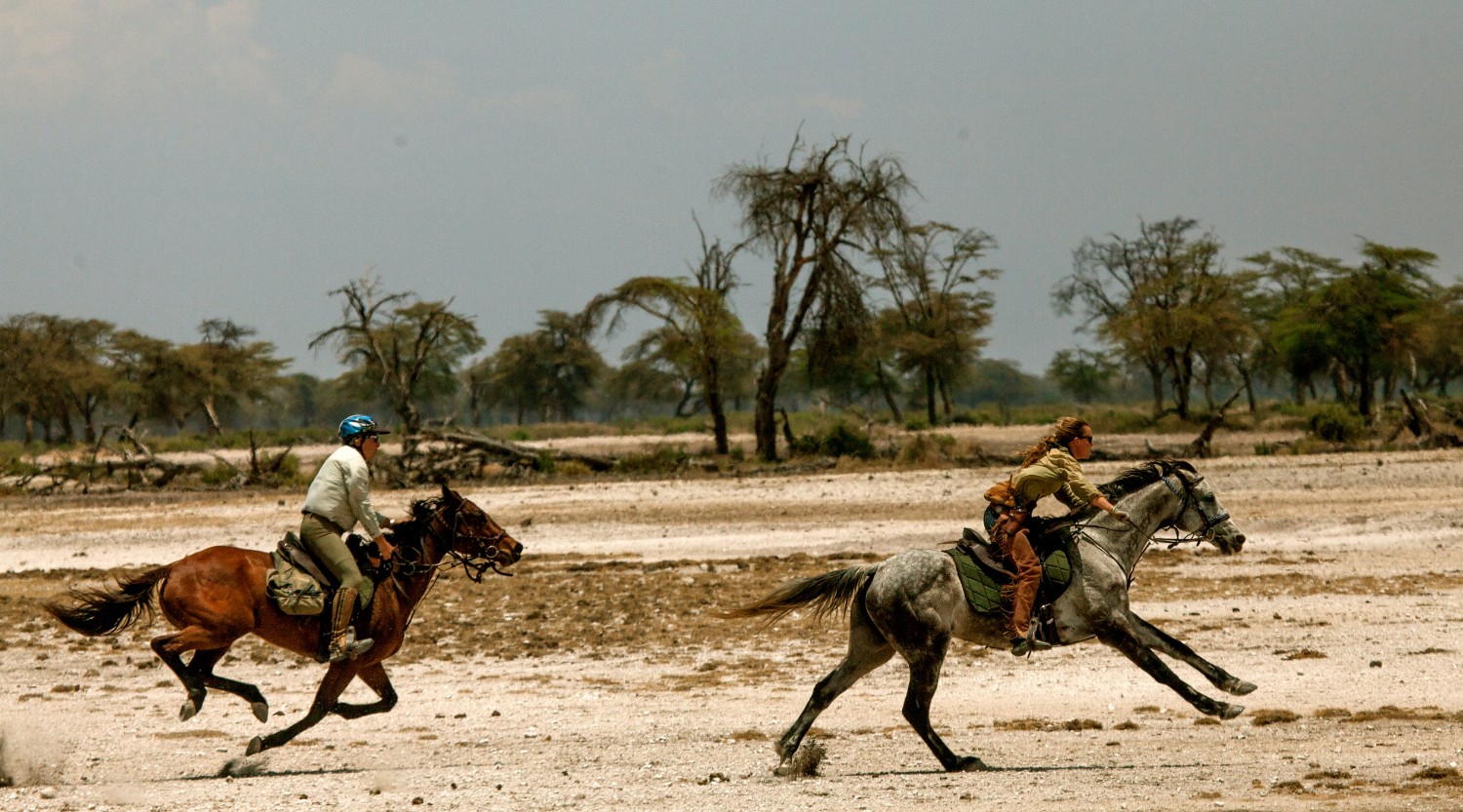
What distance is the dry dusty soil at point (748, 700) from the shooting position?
8.79 m

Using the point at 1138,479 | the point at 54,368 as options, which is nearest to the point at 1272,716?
the point at 1138,479

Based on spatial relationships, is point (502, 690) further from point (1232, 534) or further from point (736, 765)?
point (1232, 534)

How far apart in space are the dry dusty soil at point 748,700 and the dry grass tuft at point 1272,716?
4 cm

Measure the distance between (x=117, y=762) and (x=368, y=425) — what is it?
2757mm

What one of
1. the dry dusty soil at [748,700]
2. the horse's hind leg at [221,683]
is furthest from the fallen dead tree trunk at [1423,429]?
the horse's hind leg at [221,683]

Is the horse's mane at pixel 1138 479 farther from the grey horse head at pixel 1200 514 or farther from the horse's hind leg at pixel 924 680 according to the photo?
the horse's hind leg at pixel 924 680

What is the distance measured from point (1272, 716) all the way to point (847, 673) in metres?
3.24

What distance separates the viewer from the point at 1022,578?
31.6 feet

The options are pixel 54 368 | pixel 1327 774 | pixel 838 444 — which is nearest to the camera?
pixel 1327 774

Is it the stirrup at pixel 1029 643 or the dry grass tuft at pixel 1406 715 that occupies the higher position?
the stirrup at pixel 1029 643

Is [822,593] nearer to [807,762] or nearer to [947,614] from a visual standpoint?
[947,614]

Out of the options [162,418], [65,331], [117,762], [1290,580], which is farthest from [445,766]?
[65,331]

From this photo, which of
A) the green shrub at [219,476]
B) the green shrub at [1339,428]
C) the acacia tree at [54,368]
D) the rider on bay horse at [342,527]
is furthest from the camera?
the acacia tree at [54,368]

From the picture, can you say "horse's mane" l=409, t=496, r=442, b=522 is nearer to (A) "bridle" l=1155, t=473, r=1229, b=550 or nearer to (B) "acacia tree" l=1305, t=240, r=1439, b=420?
(A) "bridle" l=1155, t=473, r=1229, b=550
